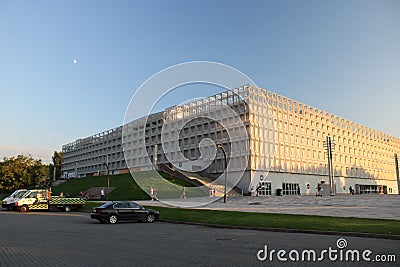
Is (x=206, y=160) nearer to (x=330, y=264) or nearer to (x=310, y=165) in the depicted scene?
(x=310, y=165)

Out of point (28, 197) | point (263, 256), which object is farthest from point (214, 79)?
point (28, 197)

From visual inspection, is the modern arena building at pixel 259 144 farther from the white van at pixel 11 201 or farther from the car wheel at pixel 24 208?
the car wheel at pixel 24 208

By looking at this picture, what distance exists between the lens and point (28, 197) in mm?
32250

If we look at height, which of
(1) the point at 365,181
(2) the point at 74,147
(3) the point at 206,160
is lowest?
(1) the point at 365,181

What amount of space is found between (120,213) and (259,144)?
44932 millimetres

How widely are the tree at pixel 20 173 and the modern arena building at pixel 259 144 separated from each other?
69.5 ft

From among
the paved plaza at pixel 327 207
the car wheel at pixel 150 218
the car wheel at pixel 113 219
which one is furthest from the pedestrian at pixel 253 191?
the car wheel at pixel 113 219

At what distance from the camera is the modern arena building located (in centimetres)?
6334

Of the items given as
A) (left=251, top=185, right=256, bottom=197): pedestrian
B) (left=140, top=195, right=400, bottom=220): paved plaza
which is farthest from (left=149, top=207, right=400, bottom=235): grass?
(left=251, top=185, right=256, bottom=197): pedestrian

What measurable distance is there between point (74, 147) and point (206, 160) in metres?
77.2

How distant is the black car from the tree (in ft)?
208

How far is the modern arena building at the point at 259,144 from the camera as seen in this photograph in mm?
63344

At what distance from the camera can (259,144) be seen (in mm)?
63781

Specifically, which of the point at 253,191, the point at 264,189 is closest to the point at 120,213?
the point at 253,191
